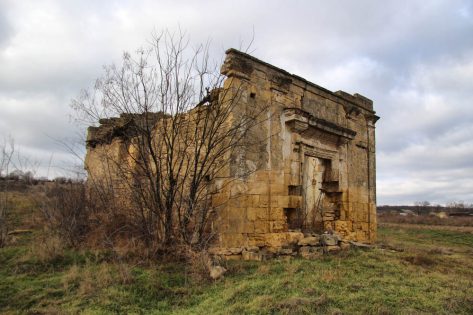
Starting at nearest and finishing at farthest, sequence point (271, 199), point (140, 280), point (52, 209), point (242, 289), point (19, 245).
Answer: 1. point (242, 289)
2. point (140, 280)
3. point (271, 199)
4. point (19, 245)
5. point (52, 209)

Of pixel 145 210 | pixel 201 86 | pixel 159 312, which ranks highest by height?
pixel 201 86

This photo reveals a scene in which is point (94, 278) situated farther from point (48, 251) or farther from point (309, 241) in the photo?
point (309, 241)

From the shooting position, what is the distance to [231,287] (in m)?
5.66

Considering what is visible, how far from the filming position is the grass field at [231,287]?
487 cm

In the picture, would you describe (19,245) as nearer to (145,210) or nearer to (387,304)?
(145,210)

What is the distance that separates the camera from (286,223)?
8.58m

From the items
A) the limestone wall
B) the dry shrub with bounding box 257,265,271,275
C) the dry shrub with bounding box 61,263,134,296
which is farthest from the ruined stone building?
the dry shrub with bounding box 61,263,134,296

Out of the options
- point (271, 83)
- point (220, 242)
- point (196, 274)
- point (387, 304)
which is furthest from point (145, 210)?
point (387, 304)

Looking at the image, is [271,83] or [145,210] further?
[271,83]

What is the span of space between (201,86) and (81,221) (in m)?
4.75

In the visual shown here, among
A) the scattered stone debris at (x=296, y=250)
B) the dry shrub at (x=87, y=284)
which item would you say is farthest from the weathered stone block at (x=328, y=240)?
the dry shrub at (x=87, y=284)

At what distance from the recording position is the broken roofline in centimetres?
807

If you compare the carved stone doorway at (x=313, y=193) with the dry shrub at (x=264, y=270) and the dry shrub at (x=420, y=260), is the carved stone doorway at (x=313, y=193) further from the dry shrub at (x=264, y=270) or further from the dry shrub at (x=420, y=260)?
the dry shrub at (x=264, y=270)

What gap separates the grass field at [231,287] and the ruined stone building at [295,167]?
1167 mm
